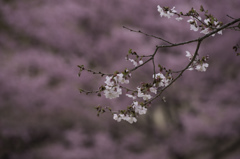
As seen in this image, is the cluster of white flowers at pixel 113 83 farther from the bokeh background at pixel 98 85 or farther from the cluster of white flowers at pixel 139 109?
the bokeh background at pixel 98 85

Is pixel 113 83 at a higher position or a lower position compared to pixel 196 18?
lower

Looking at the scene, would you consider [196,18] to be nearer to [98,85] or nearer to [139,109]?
[139,109]

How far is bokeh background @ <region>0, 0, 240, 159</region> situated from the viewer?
3.38 m

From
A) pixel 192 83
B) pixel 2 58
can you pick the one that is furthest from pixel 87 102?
pixel 192 83

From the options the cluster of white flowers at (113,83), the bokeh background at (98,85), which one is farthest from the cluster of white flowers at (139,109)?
the bokeh background at (98,85)

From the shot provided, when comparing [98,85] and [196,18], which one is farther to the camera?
[98,85]

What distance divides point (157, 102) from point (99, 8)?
1.56 meters

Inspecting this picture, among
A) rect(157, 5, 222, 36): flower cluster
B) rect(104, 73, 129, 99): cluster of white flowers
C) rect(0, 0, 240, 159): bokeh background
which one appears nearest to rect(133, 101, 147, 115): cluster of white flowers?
rect(104, 73, 129, 99): cluster of white flowers

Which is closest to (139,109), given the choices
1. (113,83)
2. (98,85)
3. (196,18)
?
(113,83)

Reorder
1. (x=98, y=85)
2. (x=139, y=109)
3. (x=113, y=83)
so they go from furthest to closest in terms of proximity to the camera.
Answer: (x=98, y=85)
(x=139, y=109)
(x=113, y=83)

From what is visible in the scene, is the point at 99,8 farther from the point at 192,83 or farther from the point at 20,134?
the point at 20,134

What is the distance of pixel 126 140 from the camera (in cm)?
353

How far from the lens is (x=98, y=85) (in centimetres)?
374

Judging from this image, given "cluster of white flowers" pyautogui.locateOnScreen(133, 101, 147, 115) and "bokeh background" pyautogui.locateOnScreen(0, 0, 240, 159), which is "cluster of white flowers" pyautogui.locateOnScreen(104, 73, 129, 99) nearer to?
"cluster of white flowers" pyautogui.locateOnScreen(133, 101, 147, 115)
